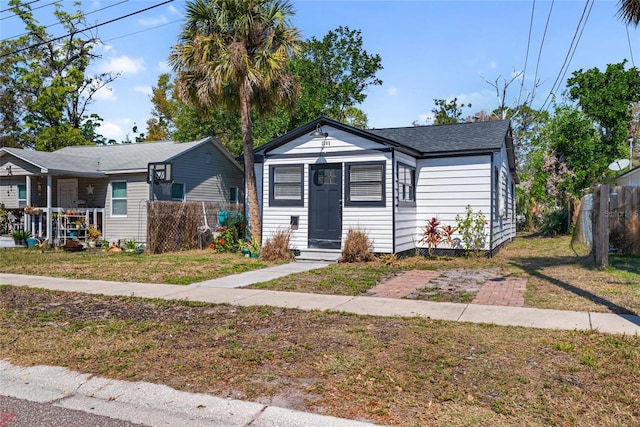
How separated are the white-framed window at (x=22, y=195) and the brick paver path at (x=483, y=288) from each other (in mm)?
18709

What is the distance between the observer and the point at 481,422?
12.0ft

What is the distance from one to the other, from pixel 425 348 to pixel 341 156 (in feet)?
30.9

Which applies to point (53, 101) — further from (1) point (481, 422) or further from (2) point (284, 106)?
(1) point (481, 422)

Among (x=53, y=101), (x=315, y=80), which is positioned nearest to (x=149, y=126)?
(x=53, y=101)

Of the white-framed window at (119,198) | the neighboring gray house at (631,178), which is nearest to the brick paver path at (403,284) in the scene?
the white-framed window at (119,198)

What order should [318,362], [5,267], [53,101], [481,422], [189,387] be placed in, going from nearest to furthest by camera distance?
1. [481,422]
2. [189,387]
3. [318,362]
4. [5,267]
5. [53,101]

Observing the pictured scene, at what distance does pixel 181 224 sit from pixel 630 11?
554 inches

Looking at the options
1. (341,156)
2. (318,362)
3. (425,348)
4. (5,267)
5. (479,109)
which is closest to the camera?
(318,362)

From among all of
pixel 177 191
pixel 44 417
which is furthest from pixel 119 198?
pixel 44 417

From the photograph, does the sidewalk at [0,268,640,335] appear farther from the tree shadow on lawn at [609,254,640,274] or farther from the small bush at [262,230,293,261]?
the tree shadow on lawn at [609,254,640,274]

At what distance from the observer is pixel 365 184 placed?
1405 cm

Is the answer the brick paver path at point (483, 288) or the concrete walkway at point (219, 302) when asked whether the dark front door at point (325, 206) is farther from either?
the brick paver path at point (483, 288)

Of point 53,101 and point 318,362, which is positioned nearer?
point 318,362

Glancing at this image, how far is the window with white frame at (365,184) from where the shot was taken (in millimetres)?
13809
